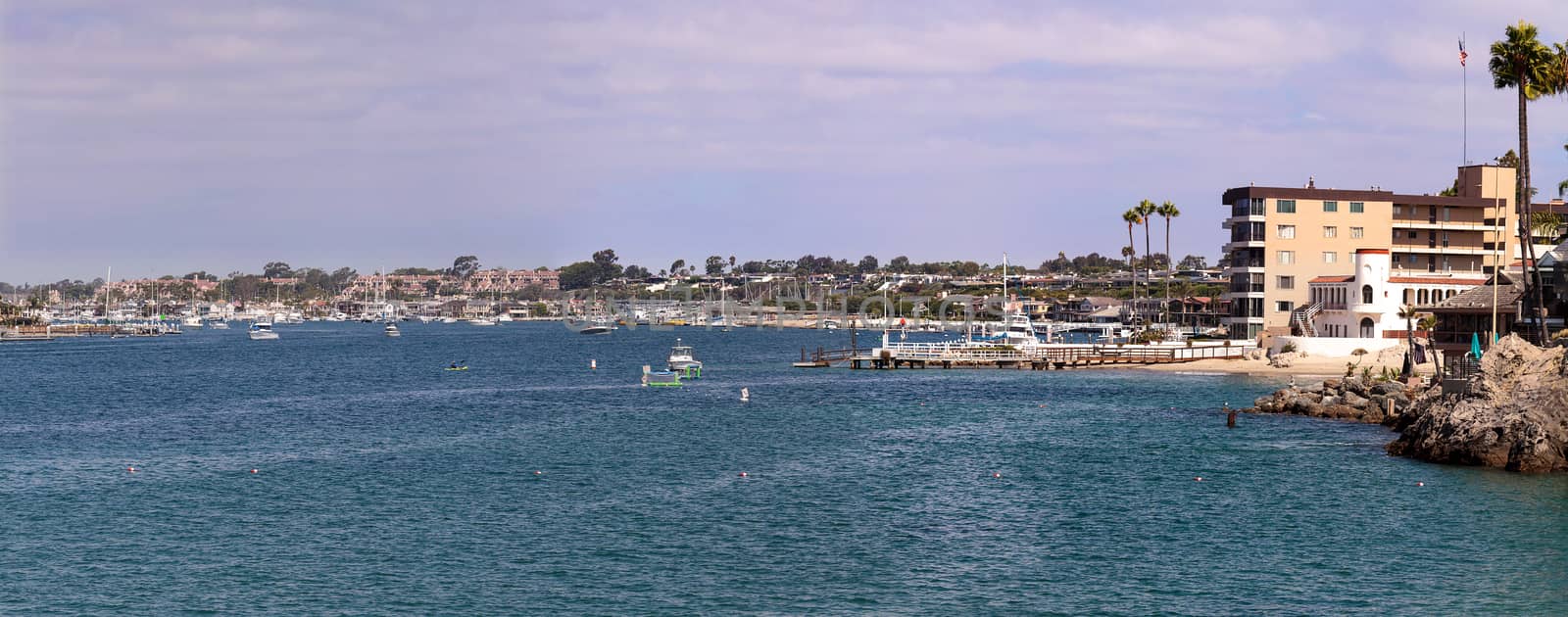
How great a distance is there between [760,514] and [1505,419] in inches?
1221

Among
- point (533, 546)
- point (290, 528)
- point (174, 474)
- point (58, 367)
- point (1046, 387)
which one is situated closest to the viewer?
point (533, 546)

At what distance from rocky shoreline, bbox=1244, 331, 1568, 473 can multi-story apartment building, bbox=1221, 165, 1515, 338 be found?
6422 centimetres

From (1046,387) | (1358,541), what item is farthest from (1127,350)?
(1358,541)

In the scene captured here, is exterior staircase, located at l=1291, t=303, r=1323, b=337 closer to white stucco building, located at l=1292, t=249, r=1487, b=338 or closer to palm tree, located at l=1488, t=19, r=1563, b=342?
white stucco building, located at l=1292, t=249, r=1487, b=338

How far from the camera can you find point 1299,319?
116688 millimetres

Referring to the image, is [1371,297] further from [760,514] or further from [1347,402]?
[760,514]

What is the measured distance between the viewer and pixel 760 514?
44406 mm

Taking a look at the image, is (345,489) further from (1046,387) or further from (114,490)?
(1046,387)

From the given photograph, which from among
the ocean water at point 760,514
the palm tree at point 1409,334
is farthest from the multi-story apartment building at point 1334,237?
the ocean water at point 760,514

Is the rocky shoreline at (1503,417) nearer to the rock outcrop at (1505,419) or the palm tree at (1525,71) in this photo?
the rock outcrop at (1505,419)

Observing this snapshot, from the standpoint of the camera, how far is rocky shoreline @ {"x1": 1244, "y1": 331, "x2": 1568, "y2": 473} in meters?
50.8

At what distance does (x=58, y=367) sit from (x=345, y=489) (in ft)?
355

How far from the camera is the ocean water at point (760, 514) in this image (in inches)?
1335

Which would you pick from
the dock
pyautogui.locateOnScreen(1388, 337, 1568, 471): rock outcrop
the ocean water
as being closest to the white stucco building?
the dock
